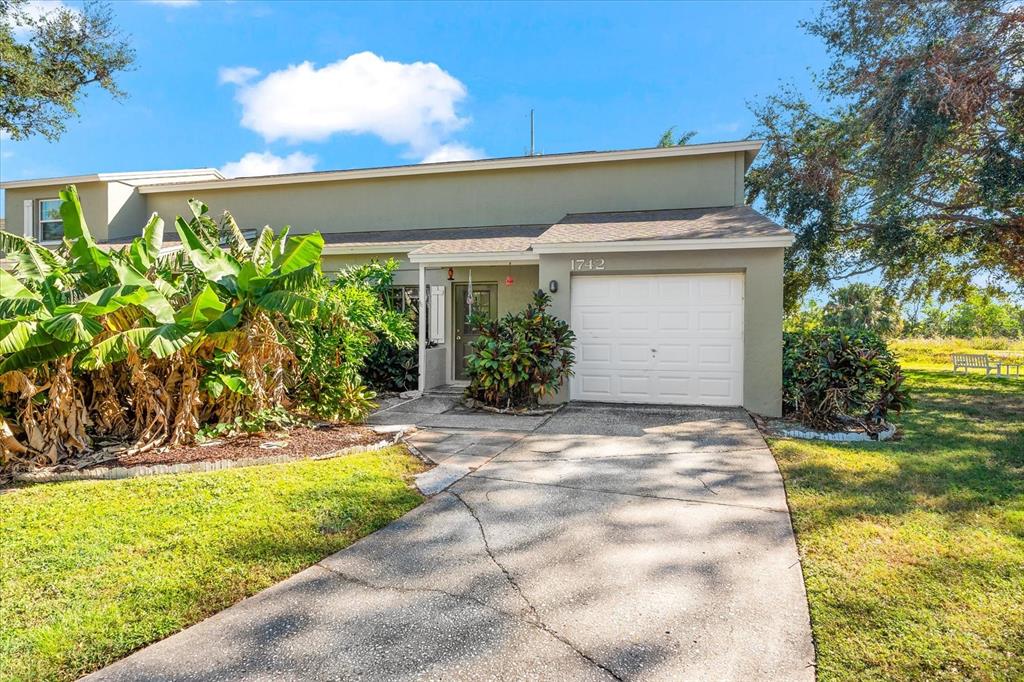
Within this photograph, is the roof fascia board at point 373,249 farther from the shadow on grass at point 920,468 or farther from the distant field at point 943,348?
the distant field at point 943,348

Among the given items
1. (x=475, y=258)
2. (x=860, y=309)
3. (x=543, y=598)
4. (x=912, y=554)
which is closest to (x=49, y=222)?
(x=475, y=258)

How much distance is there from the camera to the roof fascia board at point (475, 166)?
43.0 ft

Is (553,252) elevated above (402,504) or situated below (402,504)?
above

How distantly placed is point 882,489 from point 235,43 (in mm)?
20246

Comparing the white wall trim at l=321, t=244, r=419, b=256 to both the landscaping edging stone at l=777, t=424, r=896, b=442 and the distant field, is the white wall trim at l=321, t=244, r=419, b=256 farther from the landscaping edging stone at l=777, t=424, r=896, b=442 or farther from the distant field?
the distant field

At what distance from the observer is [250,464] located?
6.57m

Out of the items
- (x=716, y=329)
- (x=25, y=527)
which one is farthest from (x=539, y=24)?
(x=25, y=527)

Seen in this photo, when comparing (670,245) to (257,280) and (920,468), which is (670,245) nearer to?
(920,468)

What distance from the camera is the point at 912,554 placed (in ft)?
13.7

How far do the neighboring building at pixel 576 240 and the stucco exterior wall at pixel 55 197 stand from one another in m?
0.04

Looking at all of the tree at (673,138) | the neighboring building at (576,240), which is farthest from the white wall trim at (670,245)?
the tree at (673,138)

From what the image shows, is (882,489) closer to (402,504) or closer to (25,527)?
(402,504)

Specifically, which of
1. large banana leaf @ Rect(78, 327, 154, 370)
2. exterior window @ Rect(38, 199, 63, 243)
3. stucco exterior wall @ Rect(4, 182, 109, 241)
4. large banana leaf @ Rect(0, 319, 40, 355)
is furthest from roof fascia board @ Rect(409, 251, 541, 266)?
exterior window @ Rect(38, 199, 63, 243)

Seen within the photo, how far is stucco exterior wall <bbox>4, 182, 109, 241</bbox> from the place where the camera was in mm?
16438
